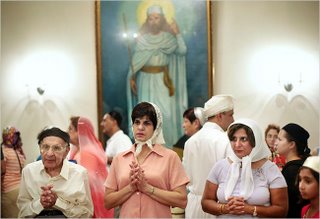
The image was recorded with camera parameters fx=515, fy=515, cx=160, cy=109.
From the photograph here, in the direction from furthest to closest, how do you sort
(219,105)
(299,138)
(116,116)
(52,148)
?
(116,116) < (219,105) < (299,138) < (52,148)

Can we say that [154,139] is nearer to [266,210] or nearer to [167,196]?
[167,196]

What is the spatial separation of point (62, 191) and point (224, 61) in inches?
98.5

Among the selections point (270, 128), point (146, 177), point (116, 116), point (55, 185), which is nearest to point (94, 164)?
point (55, 185)

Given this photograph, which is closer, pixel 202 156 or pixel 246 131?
pixel 246 131

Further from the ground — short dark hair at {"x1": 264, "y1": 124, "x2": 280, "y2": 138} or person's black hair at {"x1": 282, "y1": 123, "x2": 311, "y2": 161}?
person's black hair at {"x1": 282, "y1": 123, "x2": 311, "y2": 161}

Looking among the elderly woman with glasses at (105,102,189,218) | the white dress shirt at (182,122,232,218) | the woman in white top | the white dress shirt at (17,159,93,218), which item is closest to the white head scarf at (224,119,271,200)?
the woman in white top

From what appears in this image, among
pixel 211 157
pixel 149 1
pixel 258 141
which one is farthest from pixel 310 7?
pixel 258 141

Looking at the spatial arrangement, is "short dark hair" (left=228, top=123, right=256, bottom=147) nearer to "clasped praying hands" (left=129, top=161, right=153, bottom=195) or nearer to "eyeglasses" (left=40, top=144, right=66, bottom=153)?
"clasped praying hands" (left=129, top=161, right=153, bottom=195)

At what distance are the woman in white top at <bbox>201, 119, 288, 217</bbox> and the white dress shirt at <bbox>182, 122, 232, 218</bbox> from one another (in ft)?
1.99

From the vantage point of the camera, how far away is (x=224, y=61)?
5066 millimetres

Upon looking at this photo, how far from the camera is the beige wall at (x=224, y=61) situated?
4711 millimetres

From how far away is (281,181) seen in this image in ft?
9.34

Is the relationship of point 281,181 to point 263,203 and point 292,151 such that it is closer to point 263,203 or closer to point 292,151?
point 263,203

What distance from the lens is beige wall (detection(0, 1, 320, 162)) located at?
15.5ft
